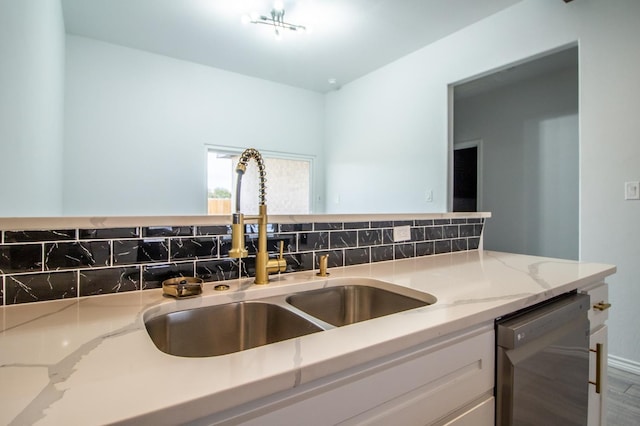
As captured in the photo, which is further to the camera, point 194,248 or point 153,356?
point 194,248

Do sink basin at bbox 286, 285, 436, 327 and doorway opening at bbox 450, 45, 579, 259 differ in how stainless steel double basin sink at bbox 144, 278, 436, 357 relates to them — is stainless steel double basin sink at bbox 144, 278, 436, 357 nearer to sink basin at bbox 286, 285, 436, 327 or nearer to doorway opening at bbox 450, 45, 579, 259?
sink basin at bbox 286, 285, 436, 327

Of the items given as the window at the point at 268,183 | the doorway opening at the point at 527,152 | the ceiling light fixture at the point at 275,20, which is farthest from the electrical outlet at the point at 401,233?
the window at the point at 268,183

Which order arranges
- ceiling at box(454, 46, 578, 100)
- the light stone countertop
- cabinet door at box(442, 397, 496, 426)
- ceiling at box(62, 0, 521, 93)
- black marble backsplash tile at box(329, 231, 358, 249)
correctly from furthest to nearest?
ceiling at box(454, 46, 578, 100), ceiling at box(62, 0, 521, 93), black marble backsplash tile at box(329, 231, 358, 249), cabinet door at box(442, 397, 496, 426), the light stone countertop

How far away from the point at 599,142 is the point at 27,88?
10.7ft

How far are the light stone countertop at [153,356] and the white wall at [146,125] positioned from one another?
3019mm

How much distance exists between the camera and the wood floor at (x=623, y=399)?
153 cm

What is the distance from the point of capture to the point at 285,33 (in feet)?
10.1

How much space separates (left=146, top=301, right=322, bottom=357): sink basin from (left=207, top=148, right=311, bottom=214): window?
3100mm

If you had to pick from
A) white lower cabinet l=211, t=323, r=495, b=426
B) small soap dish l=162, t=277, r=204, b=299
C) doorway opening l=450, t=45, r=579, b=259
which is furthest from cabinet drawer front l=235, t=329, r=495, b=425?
doorway opening l=450, t=45, r=579, b=259

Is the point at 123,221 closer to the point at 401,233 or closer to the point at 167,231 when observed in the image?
the point at 167,231

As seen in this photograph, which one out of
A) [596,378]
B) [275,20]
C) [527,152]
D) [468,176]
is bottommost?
[596,378]

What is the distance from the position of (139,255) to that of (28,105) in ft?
4.53

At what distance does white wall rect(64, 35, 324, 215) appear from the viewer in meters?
3.19

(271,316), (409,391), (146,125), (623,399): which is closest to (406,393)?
(409,391)
